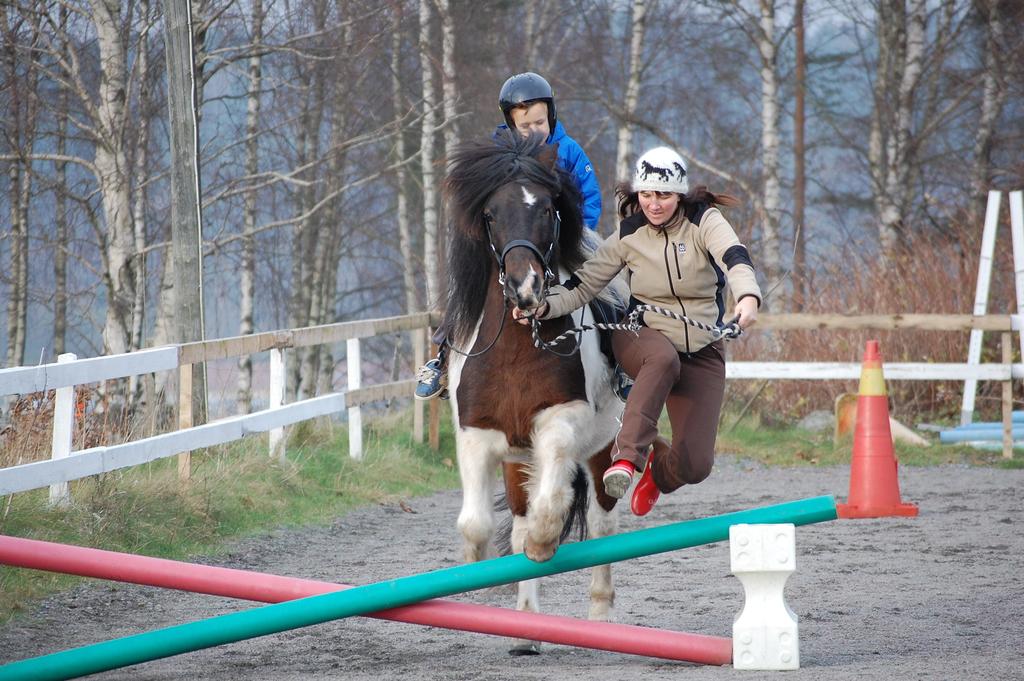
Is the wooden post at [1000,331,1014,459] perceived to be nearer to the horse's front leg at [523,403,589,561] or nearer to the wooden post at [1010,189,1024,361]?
the wooden post at [1010,189,1024,361]

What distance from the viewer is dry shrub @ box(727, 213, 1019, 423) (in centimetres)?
1447

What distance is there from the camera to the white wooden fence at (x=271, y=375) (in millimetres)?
6530

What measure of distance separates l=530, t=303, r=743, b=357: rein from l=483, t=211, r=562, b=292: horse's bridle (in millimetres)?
198

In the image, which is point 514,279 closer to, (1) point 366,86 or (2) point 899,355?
(2) point 899,355

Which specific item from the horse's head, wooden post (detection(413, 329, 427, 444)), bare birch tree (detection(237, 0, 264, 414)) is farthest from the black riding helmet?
bare birch tree (detection(237, 0, 264, 414))

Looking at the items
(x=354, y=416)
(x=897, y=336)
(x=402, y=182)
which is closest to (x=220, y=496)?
(x=354, y=416)

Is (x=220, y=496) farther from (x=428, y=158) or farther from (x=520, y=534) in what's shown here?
(x=428, y=158)

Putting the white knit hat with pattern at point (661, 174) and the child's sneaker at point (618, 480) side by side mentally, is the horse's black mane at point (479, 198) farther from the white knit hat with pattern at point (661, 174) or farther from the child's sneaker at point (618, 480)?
the child's sneaker at point (618, 480)

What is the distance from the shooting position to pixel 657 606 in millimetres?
6133

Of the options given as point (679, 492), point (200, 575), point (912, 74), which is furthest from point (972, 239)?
point (200, 575)

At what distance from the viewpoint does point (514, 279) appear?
15.1ft

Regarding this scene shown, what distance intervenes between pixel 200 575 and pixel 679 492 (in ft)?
21.4

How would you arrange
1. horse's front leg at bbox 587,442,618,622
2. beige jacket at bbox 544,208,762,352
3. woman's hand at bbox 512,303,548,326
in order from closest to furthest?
1. woman's hand at bbox 512,303,548,326
2. beige jacket at bbox 544,208,762,352
3. horse's front leg at bbox 587,442,618,622

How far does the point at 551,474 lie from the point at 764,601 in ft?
2.89
